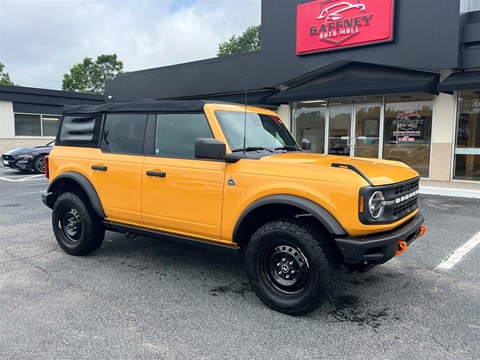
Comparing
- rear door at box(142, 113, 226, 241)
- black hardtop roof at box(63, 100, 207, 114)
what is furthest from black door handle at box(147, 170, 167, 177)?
black hardtop roof at box(63, 100, 207, 114)

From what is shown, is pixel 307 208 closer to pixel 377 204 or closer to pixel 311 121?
pixel 377 204

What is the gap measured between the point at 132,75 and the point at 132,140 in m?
14.8

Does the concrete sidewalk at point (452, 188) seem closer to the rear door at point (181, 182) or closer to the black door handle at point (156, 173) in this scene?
the rear door at point (181, 182)

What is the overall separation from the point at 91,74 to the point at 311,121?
179ft

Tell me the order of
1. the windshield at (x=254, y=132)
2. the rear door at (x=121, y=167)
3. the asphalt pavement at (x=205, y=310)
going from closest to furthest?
the asphalt pavement at (x=205, y=310), the windshield at (x=254, y=132), the rear door at (x=121, y=167)

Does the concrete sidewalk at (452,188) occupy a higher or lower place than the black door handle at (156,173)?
lower

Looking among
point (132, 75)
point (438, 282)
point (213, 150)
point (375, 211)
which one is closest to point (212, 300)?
point (213, 150)

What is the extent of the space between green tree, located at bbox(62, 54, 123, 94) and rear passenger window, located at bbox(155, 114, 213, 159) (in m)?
57.6

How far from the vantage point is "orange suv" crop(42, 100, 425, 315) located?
3.36m

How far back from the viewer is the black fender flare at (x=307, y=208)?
329 cm

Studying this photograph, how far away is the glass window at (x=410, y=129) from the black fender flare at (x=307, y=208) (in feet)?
30.7

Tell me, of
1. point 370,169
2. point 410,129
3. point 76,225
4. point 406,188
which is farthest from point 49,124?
point 406,188

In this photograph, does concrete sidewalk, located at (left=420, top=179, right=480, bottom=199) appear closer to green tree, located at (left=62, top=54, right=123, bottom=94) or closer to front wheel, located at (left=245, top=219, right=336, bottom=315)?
front wheel, located at (left=245, top=219, right=336, bottom=315)

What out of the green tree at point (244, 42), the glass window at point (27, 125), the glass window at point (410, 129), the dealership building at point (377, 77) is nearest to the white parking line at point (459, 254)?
the dealership building at point (377, 77)
